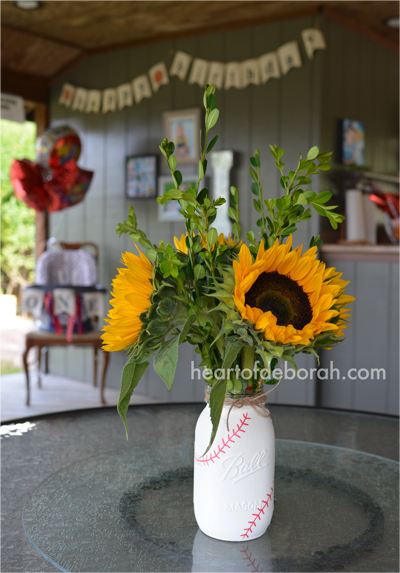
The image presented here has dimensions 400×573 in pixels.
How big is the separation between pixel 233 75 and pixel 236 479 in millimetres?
3036

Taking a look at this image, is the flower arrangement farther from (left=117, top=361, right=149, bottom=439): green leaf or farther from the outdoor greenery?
the outdoor greenery

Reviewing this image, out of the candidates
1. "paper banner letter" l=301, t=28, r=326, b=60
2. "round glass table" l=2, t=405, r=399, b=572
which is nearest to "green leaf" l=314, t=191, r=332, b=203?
"round glass table" l=2, t=405, r=399, b=572

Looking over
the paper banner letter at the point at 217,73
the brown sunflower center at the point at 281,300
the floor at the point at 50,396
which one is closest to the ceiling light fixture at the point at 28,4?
the paper banner letter at the point at 217,73

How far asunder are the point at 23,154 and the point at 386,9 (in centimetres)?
573

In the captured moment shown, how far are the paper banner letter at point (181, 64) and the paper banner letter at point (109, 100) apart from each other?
539 mm

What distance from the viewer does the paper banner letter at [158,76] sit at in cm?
371

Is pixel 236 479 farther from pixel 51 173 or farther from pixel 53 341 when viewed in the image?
pixel 51 173

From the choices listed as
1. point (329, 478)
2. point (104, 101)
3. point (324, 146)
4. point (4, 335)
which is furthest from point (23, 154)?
point (329, 478)

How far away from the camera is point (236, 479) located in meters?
0.75

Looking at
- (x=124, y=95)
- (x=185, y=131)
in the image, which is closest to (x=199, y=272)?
(x=185, y=131)

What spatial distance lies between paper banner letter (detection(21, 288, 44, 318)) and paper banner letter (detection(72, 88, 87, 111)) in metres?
1.44

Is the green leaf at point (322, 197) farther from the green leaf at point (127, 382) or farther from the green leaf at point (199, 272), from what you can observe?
the green leaf at point (127, 382)

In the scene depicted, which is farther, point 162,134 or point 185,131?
point 162,134

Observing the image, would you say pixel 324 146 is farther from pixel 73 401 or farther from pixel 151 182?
pixel 73 401
